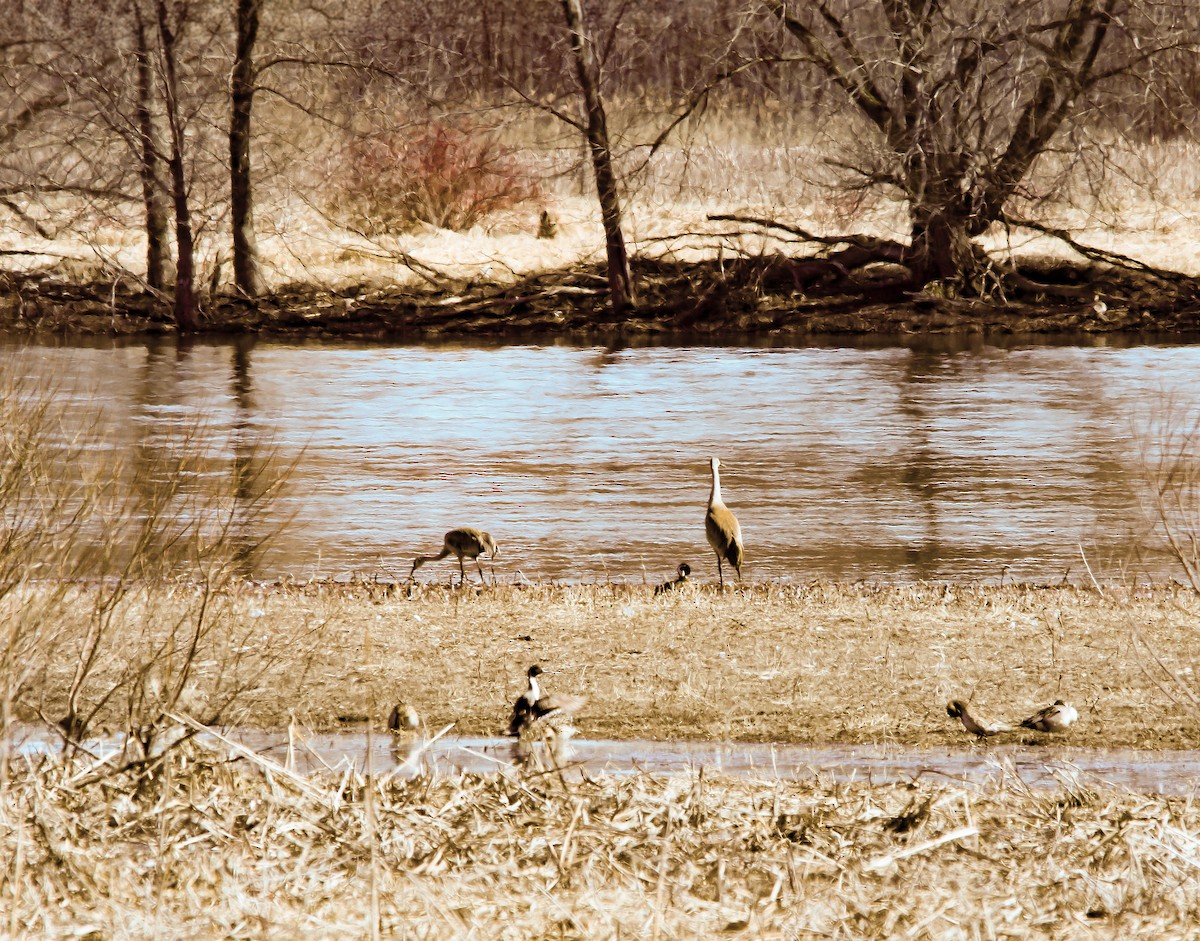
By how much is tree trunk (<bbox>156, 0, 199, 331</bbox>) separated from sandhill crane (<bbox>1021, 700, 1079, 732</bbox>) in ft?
85.1

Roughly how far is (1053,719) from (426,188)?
3274 cm

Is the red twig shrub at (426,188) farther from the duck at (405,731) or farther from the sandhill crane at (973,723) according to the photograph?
the sandhill crane at (973,723)

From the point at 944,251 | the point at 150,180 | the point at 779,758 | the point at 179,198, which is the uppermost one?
the point at 150,180

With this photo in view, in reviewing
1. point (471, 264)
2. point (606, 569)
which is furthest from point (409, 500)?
point (471, 264)

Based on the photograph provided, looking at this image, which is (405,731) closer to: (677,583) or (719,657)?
(719,657)

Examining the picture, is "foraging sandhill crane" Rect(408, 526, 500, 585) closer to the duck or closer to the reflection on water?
the reflection on water

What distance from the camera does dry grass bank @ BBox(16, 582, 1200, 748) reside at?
9.57 m

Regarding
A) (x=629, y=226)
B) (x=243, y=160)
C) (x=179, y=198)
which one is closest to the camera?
(x=179, y=198)

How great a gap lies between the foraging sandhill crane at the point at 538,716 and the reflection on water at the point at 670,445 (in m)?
3.06

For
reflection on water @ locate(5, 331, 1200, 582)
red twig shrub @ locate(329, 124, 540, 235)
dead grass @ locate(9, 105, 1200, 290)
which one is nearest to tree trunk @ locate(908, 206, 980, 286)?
dead grass @ locate(9, 105, 1200, 290)

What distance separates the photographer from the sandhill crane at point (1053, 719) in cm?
922

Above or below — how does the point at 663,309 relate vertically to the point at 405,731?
above

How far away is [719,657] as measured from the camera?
10.9 meters

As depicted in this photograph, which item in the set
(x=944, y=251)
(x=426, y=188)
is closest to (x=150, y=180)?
(x=426, y=188)
